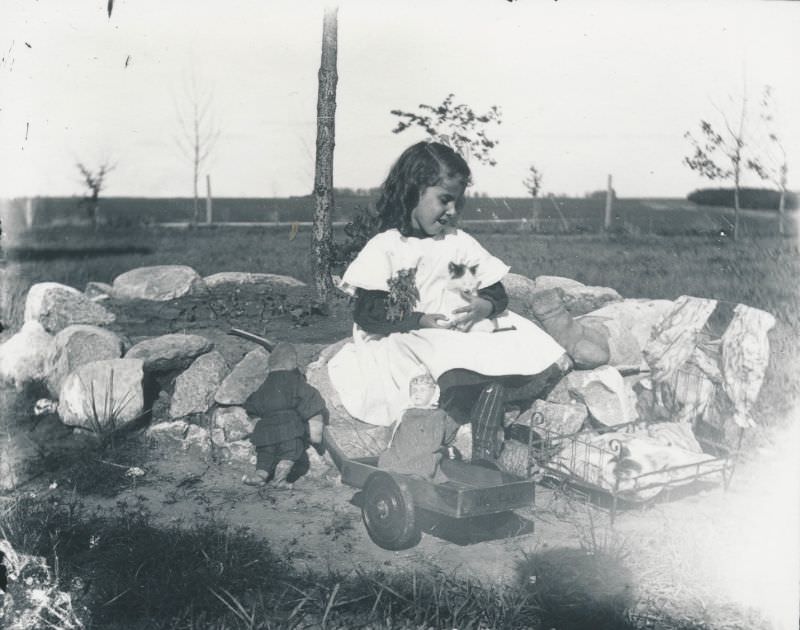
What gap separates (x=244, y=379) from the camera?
15.1 feet

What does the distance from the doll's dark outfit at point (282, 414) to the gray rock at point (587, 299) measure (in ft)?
7.19

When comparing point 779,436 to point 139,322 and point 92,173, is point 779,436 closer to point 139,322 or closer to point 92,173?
point 139,322

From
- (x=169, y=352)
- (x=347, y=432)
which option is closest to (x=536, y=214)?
(x=347, y=432)

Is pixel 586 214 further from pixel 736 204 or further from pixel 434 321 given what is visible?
pixel 434 321

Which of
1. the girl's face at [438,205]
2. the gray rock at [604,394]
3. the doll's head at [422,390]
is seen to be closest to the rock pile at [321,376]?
the gray rock at [604,394]

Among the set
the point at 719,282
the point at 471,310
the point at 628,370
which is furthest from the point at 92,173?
the point at 719,282

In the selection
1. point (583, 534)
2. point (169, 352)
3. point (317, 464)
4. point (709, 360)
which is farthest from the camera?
point (169, 352)

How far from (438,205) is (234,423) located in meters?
1.81

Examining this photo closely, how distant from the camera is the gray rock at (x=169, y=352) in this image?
4793 millimetres

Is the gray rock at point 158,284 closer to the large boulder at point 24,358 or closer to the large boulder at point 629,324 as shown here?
the large boulder at point 24,358

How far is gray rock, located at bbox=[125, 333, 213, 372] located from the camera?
4793 millimetres

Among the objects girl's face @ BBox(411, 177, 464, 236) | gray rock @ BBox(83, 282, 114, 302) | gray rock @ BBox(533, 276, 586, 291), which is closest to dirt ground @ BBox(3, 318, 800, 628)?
girl's face @ BBox(411, 177, 464, 236)

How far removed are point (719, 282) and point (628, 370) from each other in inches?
38.6

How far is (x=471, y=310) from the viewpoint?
12.4 feet
